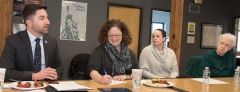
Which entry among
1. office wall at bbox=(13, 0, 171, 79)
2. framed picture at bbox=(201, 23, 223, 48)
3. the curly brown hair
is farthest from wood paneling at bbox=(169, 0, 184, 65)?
the curly brown hair

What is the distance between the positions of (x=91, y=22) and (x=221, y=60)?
2.85m

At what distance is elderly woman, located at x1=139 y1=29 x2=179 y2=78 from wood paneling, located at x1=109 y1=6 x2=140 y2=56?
2.27 m

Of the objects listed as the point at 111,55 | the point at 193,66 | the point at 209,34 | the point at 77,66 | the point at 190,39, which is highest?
the point at 209,34

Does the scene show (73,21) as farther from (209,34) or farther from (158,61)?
(209,34)

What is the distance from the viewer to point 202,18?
6090 millimetres

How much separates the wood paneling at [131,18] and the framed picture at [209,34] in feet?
5.76

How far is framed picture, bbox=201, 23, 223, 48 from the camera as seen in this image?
20.0ft

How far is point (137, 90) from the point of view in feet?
5.61

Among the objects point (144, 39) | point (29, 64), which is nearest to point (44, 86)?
point (29, 64)

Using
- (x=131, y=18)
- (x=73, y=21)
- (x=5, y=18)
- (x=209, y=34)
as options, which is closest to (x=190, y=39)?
(x=209, y=34)

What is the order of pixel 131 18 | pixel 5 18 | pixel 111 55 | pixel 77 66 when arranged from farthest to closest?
pixel 131 18 < pixel 77 66 < pixel 5 18 < pixel 111 55

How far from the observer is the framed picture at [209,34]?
609 centimetres

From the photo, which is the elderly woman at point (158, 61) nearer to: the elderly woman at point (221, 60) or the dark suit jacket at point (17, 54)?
the elderly woman at point (221, 60)

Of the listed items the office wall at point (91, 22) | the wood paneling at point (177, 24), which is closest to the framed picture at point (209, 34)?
the office wall at point (91, 22)
